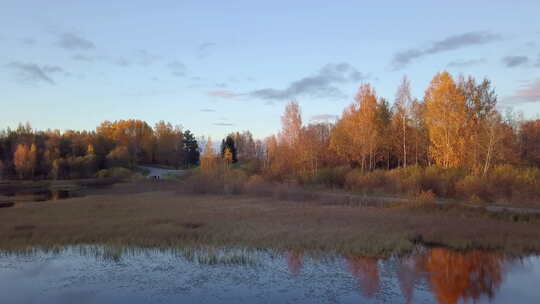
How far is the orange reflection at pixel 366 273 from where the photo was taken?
10.6 m

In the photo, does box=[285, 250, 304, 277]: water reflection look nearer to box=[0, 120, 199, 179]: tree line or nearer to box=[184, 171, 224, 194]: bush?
box=[184, 171, 224, 194]: bush

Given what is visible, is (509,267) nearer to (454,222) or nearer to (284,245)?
(454,222)

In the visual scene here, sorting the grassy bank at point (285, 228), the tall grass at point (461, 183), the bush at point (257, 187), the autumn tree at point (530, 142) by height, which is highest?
the autumn tree at point (530, 142)

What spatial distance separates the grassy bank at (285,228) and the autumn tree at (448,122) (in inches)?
526

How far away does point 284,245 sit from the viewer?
15.3 metres

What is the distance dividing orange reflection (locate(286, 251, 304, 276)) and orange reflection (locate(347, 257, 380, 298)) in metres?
1.72

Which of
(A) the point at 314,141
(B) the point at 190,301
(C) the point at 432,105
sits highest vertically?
(C) the point at 432,105

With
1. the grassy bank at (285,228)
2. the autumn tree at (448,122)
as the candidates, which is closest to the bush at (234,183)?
the grassy bank at (285,228)

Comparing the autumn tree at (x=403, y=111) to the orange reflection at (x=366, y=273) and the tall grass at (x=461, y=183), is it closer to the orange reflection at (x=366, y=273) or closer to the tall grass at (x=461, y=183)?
the tall grass at (x=461, y=183)

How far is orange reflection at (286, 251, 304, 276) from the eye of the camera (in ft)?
40.4

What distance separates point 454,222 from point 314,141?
28719mm

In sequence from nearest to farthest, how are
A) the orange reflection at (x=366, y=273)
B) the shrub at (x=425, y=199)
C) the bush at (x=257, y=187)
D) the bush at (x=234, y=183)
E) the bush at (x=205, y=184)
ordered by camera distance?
the orange reflection at (x=366, y=273) < the shrub at (x=425, y=199) < the bush at (x=257, y=187) < the bush at (x=234, y=183) < the bush at (x=205, y=184)

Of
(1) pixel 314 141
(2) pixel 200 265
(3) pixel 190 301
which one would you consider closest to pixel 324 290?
(3) pixel 190 301

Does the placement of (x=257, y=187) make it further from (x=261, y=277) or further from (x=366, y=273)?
(x=366, y=273)
